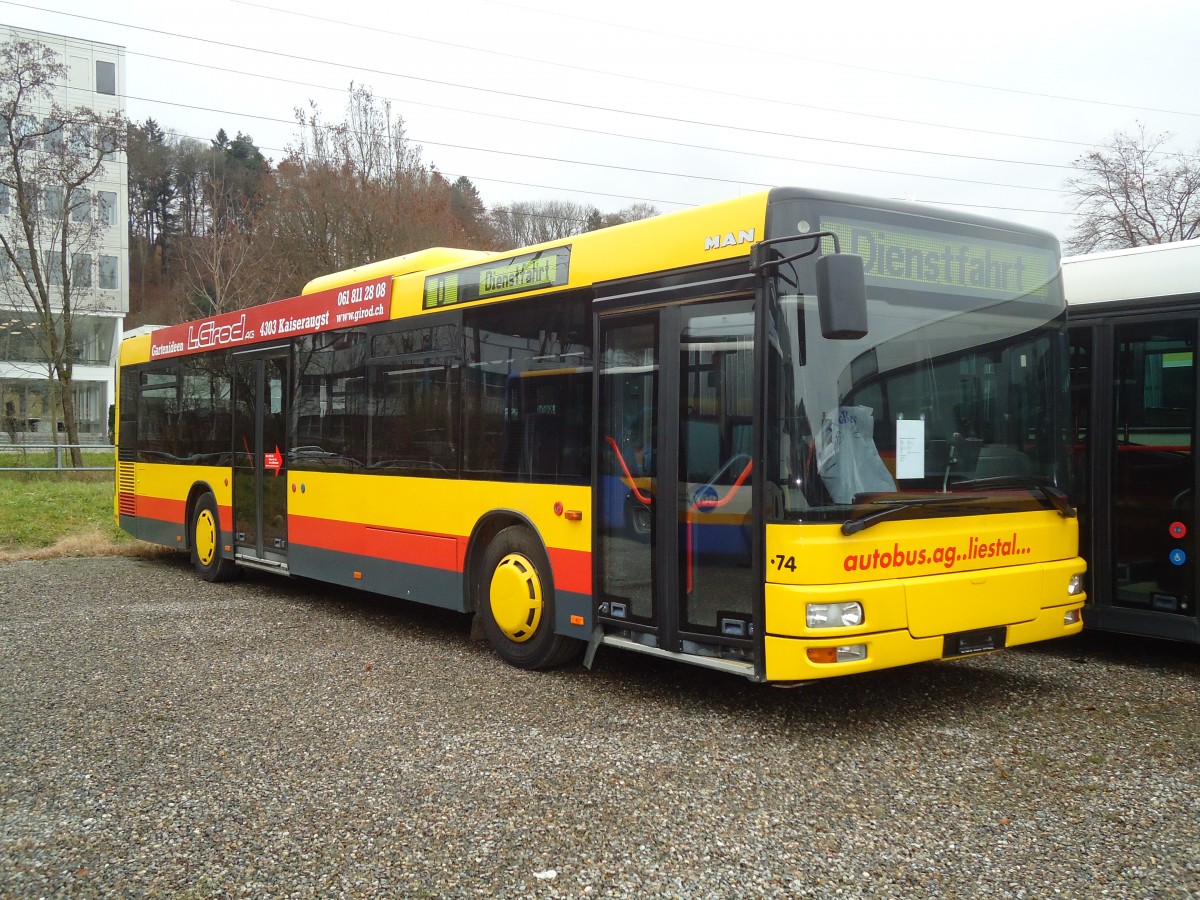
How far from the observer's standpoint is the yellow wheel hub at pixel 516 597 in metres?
7.04

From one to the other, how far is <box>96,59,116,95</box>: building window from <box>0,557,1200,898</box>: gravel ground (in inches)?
1783

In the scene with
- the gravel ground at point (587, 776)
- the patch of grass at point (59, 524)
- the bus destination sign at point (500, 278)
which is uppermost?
the bus destination sign at point (500, 278)

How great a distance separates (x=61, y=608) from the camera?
998 cm

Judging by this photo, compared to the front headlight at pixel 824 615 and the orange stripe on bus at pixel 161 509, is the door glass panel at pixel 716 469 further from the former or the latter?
the orange stripe on bus at pixel 161 509

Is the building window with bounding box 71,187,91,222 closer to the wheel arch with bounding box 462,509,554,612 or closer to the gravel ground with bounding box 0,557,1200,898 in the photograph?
the gravel ground with bounding box 0,557,1200,898

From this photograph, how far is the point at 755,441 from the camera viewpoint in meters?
5.44

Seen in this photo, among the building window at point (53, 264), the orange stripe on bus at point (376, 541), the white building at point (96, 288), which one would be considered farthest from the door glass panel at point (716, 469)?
the white building at point (96, 288)

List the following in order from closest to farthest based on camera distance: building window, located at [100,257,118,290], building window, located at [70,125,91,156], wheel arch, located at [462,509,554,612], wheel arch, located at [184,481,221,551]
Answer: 1. wheel arch, located at [462,509,554,612]
2. wheel arch, located at [184,481,221,551]
3. building window, located at [70,125,91,156]
4. building window, located at [100,257,118,290]

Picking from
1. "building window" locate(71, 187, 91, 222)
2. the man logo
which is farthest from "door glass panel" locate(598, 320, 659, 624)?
"building window" locate(71, 187, 91, 222)

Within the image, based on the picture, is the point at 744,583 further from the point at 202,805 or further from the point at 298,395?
the point at 298,395

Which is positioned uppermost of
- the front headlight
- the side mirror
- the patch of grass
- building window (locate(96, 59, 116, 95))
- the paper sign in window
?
building window (locate(96, 59, 116, 95))

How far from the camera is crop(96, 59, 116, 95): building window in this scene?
4553 cm

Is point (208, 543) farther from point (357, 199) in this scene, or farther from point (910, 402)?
point (357, 199)

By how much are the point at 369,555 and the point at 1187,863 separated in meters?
6.62
